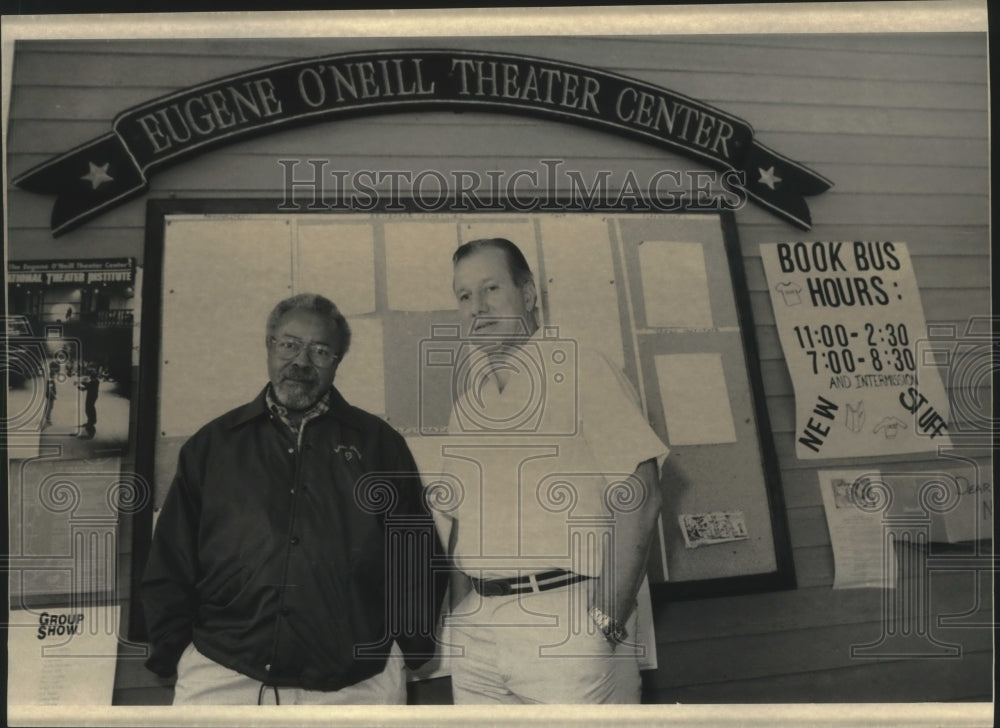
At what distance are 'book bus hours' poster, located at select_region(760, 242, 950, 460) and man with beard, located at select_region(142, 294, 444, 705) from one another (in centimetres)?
117

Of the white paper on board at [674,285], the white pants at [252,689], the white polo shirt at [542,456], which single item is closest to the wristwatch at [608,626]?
the white polo shirt at [542,456]

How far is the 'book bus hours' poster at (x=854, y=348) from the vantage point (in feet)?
8.50

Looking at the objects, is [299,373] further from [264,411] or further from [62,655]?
[62,655]

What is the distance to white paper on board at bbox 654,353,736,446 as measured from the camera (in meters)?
2.54

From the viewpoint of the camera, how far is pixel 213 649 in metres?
2.37

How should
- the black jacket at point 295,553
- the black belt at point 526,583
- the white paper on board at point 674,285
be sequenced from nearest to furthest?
the black jacket at point 295,553
the black belt at point 526,583
the white paper on board at point 674,285

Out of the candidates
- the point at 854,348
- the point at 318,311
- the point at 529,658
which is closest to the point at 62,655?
the point at 318,311

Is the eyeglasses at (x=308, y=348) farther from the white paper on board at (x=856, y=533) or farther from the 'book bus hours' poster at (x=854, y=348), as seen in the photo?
the white paper on board at (x=856, y=533)

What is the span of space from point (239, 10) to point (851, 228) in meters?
1.89

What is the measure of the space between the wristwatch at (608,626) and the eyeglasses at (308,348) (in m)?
0.99

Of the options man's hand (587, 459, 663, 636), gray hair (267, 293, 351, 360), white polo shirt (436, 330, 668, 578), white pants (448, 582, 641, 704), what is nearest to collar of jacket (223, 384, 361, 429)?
gray hair (267, 293, 351, 360)

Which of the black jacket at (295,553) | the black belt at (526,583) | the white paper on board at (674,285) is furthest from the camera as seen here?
the white paper on board at (674,285)

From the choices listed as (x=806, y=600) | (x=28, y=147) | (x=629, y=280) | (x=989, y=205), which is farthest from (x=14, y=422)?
(x=989, y=205)

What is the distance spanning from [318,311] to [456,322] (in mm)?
385
